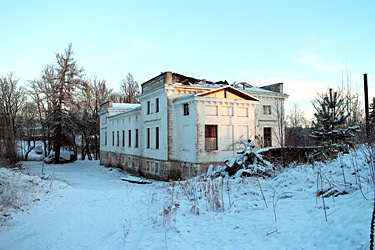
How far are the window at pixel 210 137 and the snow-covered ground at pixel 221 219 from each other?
9.31 metres

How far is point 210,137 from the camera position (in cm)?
1988

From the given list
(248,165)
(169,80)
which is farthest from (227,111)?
(248,165)

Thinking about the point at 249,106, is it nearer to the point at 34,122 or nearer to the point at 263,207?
the point at 263,207

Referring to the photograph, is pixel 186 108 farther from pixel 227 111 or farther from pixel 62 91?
pixel 62 91

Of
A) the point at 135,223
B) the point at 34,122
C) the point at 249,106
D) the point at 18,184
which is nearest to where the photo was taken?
the point at 135,223

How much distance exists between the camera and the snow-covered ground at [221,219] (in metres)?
4.65

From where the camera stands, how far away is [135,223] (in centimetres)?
738

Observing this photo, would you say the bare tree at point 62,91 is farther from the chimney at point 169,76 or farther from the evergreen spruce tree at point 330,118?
the evergreen spruce tree at point 330,118

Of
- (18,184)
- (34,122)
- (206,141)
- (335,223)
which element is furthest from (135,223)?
(34,122)

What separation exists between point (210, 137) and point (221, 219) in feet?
44.9

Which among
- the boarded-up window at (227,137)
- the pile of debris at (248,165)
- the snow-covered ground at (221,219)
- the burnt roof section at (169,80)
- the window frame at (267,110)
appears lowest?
the snow-covered ground at (221,219)

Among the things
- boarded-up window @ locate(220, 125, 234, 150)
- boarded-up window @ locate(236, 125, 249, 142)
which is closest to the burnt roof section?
boarded-up window @ locate(220, 125, 234, 150)

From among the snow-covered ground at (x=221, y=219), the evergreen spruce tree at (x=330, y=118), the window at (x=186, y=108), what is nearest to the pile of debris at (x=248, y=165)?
the snow-covered ground at (x=221, y=219)

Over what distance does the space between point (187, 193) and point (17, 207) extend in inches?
233
